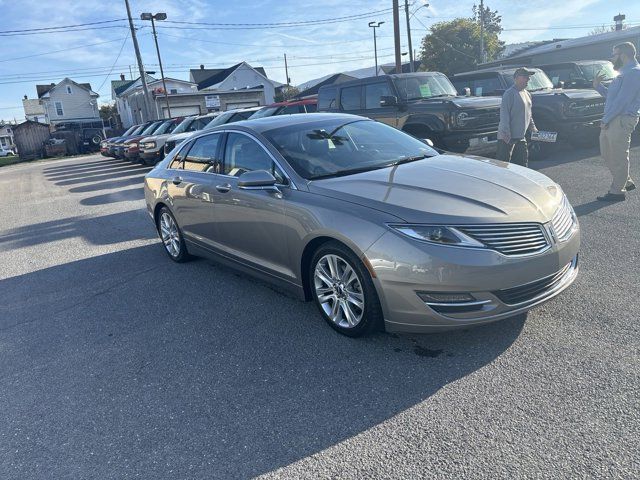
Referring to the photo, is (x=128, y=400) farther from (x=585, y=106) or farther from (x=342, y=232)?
(x=585, y=106)

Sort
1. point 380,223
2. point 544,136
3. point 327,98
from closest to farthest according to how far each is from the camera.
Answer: point 380,223 < point 544,136 < point 327,98

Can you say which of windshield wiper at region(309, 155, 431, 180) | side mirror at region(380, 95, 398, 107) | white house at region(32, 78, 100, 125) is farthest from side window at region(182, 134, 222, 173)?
white house at region(32, 78, 100, 125)

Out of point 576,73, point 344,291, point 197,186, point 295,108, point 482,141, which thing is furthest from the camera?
point 295,108

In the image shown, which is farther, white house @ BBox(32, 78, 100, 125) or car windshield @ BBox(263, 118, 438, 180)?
white house @ BBox(32, 78, 100, 125)

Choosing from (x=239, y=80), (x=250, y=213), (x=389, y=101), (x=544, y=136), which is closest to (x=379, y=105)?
(x=389, y=101)

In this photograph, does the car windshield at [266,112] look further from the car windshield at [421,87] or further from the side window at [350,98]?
the car windshield at [421,87]

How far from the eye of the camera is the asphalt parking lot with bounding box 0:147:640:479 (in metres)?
2.51

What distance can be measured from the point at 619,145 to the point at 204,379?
6.24m

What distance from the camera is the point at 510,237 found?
3164 millimetres

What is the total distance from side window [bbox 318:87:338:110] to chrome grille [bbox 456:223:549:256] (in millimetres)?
8565

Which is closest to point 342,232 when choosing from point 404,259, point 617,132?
point 404,259

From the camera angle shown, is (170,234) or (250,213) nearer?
(250,213)

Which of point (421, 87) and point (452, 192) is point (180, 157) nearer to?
point (452, 192)

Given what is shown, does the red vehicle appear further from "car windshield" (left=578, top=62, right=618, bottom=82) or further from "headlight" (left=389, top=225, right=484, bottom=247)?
"headlight" (left=389, top=225, right=484, bottom=247)
